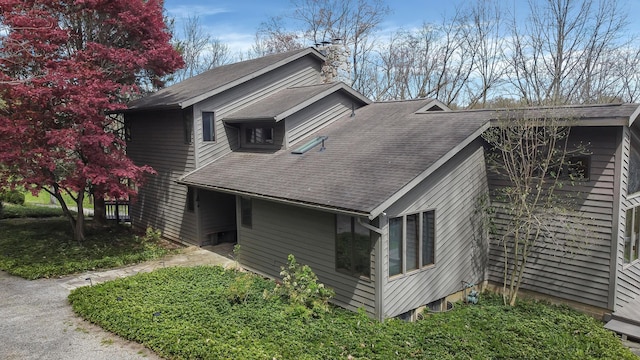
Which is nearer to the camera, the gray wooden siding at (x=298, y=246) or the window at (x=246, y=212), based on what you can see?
the gray wooden siding at (x=298, y=246)

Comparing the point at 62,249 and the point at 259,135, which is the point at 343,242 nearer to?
the point at 259,135

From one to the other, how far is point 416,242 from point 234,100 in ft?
27.5

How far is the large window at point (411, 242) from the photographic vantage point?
862 centimetres

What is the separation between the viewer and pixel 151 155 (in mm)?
16156

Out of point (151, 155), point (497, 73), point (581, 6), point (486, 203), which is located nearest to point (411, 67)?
point (497, 73)

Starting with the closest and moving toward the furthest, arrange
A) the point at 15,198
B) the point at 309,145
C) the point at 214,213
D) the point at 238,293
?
the point at 238,293, the point at 309,145, the point at 214,213, the point at 15,198

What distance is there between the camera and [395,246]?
8656mm

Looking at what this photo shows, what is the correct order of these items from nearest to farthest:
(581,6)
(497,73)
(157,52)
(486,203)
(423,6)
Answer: (486,203) → (157,52) → (581,6) → (497,73) → (423,6)

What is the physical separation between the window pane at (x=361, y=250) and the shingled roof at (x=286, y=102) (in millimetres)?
5223

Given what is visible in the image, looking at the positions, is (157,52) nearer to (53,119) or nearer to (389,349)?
(53,119)

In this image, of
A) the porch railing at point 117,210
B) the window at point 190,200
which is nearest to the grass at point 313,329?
the window at point 190,200

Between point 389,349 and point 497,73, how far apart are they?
2659cm

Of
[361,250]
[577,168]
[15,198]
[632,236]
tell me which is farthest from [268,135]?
[15,198]

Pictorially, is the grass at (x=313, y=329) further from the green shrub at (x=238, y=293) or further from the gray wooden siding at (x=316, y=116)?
the gray wooden siding at (x=316, y=116)
